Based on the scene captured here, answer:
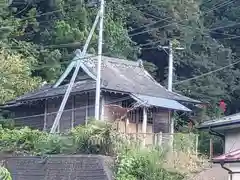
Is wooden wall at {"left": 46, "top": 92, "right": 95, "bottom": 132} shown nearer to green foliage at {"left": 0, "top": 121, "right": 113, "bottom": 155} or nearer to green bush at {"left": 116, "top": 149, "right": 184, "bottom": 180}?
green foliage at {"left": 0, "top": 121, "right": 113, "bottom": 155}

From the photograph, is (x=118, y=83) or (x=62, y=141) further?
(x=118, y=83)

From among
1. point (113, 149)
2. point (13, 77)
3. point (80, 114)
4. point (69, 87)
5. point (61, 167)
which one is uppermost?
point (13, 77)

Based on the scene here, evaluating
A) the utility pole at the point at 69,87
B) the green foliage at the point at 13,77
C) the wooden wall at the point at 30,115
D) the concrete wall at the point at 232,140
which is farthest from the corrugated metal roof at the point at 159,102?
the concrete wall at the point at 232,140

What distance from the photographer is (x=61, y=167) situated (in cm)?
1981

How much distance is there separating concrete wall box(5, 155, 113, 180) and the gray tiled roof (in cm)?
721

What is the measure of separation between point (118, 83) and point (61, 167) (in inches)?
355

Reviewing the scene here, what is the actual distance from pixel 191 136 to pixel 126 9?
65.1ft

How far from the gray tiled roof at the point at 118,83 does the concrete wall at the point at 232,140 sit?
791 cm

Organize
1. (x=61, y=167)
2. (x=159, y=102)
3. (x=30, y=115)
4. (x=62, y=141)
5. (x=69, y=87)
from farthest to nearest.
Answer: (x=30, y=115) < (x=159, y=102) < (x=69, y=87) < (x=62, y=141) < (x=61, y=167)

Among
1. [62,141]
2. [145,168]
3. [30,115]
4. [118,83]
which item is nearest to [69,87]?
[118,83]

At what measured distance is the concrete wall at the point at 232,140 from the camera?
19.8 meters

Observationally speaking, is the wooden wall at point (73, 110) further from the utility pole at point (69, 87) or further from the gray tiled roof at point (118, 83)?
the utility pole at point (69, 87)

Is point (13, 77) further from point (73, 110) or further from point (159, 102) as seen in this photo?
point (159, 102)

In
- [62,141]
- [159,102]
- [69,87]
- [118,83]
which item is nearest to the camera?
[62,141]
